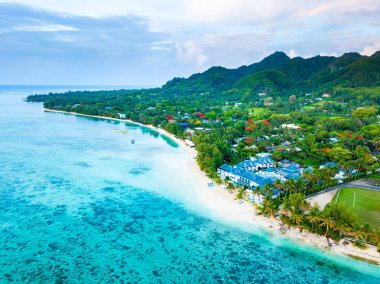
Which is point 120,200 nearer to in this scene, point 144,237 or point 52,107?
point 144,237

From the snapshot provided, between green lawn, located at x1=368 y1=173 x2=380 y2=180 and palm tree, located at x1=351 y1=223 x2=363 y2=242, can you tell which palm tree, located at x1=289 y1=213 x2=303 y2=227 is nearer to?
palm tree, located at x1=351 y1=223 x2=363 y2=242

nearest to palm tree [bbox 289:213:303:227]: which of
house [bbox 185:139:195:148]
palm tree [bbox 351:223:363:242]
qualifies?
palm tree [bbox 351:223:363:242]

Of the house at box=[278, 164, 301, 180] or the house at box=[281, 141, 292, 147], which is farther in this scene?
the house at box=[281, 141, 292, 147]

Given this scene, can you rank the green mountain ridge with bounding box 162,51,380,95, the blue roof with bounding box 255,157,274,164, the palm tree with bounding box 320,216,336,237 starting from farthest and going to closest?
the green mountain ridge with bounding box 162,51,380,95, the blue roof with bounding box 255,157,274,164, the palm tree with bounding box 320,216,336,237

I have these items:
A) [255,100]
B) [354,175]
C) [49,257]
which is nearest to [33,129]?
[49,257]

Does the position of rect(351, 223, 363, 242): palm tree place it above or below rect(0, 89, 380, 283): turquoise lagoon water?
above

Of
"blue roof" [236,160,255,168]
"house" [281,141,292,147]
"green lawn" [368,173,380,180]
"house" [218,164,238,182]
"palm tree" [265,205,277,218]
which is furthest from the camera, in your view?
"house" [281,141,292,147]

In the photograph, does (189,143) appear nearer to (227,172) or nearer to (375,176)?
(227,172)
